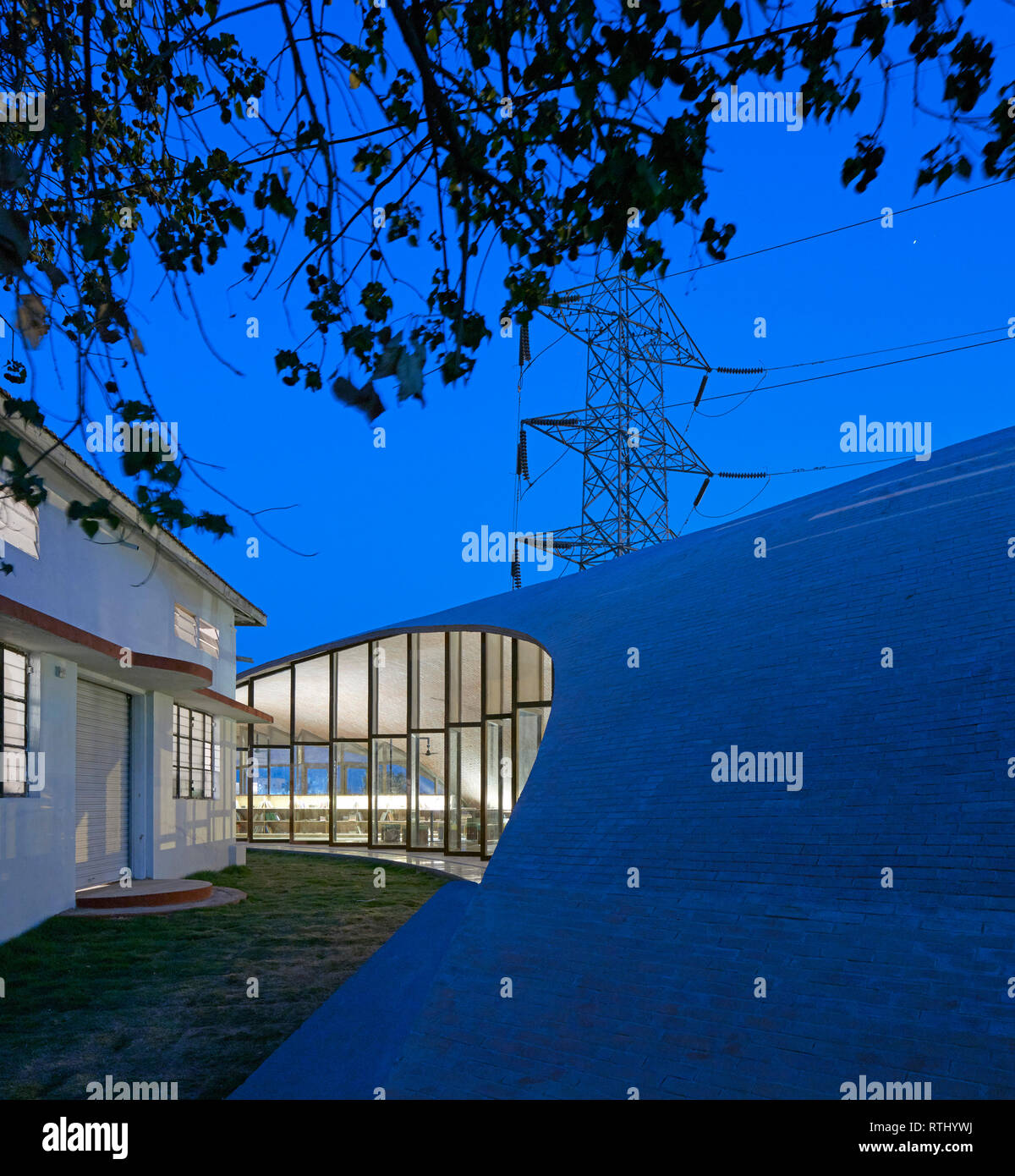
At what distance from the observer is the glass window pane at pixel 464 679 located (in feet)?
67.4

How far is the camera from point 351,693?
24594 mm

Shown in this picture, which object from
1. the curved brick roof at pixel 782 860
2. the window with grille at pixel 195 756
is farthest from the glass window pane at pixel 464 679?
the curved brick roof at pixel 782 860

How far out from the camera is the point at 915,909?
17.2ft

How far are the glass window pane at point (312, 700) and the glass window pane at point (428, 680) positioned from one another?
3632mm

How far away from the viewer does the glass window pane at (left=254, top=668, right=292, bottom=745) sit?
2573cm

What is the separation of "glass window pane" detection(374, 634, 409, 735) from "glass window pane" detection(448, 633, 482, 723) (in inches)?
78.3

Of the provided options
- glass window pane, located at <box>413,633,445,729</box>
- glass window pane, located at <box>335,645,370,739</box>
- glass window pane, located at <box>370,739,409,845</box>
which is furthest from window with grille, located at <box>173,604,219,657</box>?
glass window pane, located at <box>370,739,409,845</box>

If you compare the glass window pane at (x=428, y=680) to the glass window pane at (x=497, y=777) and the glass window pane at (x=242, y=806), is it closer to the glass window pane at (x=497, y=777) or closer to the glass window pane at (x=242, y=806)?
the glass window pane at (x=497, y=777)

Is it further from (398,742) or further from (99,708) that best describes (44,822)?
(398,742)
